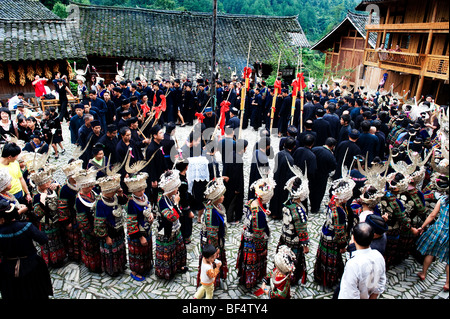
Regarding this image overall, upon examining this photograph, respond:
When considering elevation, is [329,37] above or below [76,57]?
above

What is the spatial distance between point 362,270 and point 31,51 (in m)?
16.7

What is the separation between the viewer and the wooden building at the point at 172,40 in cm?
1959

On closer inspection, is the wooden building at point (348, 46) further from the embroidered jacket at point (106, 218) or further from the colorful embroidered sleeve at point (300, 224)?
the embroidered jacket at point (106, 218)

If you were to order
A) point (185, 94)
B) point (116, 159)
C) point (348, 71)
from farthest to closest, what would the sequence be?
point (348, 71)
point (185, 94)
point (116, 159)

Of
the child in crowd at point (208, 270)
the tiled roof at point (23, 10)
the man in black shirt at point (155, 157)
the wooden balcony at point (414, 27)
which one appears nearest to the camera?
the child in crowd at point (208, 270)

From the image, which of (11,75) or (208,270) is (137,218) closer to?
(208,270)

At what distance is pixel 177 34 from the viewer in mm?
22422

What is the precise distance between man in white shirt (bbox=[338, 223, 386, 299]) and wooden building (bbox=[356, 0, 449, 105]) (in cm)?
1367

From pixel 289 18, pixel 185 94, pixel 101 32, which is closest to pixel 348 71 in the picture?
pixel 289 18

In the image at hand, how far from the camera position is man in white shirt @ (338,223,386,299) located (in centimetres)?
331

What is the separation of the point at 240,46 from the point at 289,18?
6.07 m

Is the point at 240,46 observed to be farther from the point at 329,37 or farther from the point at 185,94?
the point at 185,94

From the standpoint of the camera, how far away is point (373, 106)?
12.0 meters

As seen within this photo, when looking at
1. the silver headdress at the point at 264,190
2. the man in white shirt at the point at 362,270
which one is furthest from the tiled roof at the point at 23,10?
the man in white shirt at the point at 362,270
